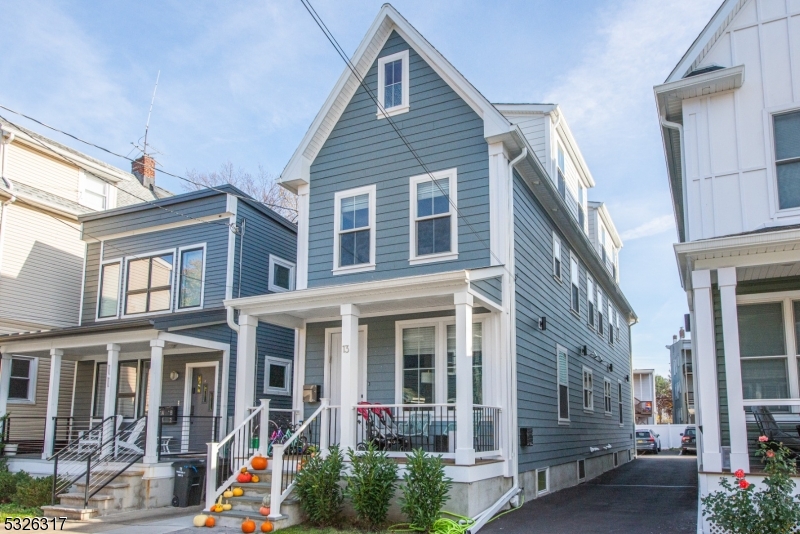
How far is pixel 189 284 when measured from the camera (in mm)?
16875

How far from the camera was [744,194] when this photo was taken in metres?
10.3

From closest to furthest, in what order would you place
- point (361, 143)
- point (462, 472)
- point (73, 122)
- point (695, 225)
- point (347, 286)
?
point (462, 472) < point (695, 225) < point (347, 286) < point (73, 122) < point (361, 143)

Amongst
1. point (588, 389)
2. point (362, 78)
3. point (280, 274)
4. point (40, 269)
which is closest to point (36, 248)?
point (40, 269)

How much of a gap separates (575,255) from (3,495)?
13896 millimetres

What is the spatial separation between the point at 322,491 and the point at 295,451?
105 cm

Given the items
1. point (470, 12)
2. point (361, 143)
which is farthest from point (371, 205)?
point (470, 12)

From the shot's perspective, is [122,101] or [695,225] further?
[122,101]

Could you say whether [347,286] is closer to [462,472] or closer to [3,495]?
A: [462,472]

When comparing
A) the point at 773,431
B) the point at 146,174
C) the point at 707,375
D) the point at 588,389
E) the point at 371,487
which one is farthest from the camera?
the point at 146,174

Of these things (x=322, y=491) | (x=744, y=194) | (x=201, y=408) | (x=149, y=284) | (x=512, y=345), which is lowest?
(x=322, y=491)

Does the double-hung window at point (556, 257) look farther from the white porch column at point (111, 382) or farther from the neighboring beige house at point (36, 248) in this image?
the neighboring beige house at point (36, 248)

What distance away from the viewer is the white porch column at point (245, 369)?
38.8 ft

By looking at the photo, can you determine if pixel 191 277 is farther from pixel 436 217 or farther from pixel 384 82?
pixel 436 217

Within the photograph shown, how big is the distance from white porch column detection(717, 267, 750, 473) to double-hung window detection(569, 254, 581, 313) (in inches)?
319
